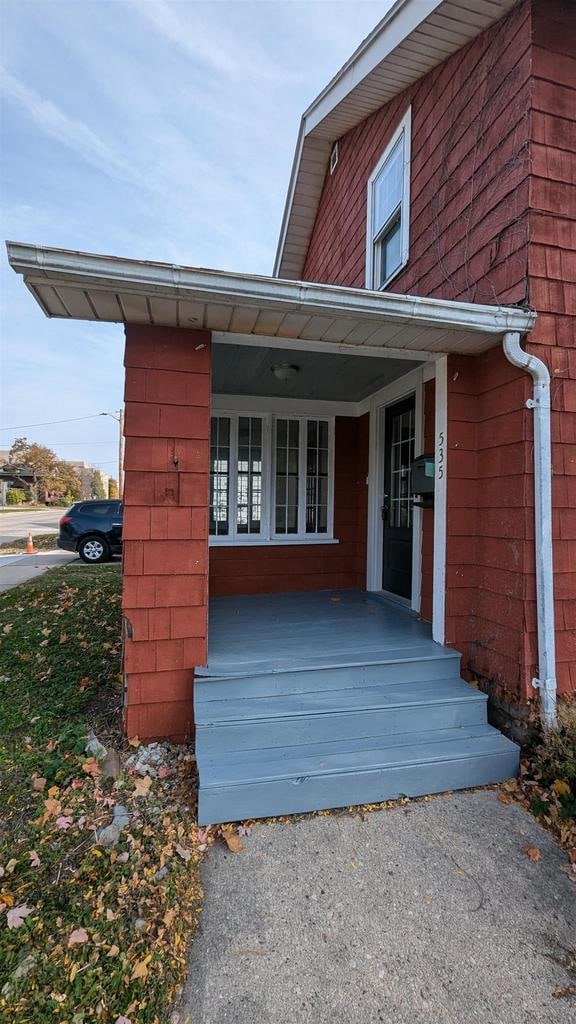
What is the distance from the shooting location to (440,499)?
11.2 ft

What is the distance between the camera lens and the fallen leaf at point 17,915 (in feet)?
5.57

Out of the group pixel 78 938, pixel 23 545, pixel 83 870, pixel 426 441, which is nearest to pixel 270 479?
pixel 426 441

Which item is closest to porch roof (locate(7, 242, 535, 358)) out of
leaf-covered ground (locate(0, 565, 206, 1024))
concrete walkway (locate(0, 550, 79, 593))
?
leaf-covered ground (locate(0, 565, 206, 1024))

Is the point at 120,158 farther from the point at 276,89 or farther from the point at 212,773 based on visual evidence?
the point at 212,773

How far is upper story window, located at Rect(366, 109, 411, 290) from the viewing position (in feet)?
14.6

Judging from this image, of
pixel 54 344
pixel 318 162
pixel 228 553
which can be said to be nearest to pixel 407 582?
pixel 228 553

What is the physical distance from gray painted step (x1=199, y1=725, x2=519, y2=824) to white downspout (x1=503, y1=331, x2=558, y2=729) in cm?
54

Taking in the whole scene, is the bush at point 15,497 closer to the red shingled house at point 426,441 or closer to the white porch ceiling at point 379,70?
the white porch ceiling at point 379,70

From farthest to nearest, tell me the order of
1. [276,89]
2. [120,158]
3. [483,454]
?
1. [120,158]
2. [276,89]
3. [483,454]

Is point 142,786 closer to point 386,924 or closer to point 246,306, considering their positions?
point 386,924

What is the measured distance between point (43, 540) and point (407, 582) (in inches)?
552

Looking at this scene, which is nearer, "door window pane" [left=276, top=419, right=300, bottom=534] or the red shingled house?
the red shingled house

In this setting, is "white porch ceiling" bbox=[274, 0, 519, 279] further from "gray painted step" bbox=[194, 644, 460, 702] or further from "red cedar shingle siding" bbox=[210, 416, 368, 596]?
"gray painted step" bbox=[194, 644, 460, 702]

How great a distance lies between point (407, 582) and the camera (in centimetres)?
461
